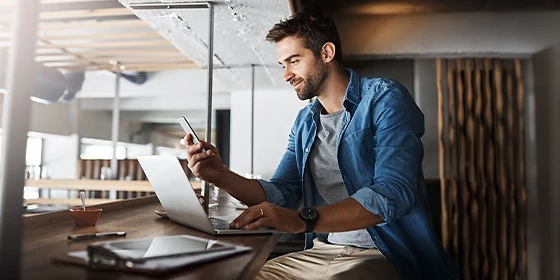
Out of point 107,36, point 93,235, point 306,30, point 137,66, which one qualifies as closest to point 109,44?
point 107,36

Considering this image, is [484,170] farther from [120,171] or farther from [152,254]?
[120,171]

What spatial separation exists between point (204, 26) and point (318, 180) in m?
1.01

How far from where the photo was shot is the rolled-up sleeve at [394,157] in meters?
1.43

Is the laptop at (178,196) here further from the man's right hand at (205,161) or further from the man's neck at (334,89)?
the man's neck at (334,89)

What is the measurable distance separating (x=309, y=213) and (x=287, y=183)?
2.28ft

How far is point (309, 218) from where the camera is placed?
1.37 meters

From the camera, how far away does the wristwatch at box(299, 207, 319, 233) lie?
53.4 inches

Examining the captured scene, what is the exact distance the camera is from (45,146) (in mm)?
9930

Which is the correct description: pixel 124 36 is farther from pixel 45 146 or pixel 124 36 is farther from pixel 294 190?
pixel 45 146

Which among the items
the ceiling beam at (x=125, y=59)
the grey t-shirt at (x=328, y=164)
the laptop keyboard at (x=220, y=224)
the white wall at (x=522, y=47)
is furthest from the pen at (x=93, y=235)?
the ceiling beam at (x=125, y=59)

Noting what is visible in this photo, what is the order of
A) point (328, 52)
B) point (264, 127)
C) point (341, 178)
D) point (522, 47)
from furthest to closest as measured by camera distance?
point (264, 127) → point (522, 47) → point (328, 52) → point (341, 178)

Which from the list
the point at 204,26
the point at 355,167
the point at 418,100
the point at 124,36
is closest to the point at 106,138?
the point at 124,36

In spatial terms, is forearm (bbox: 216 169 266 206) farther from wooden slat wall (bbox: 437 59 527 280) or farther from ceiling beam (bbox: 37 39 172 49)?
ceiling beam (bbox: 37 39 172 49)

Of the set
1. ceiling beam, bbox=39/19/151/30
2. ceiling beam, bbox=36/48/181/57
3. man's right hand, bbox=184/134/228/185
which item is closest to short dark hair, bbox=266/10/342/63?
man's right hand, bbox=184/134/228/185
